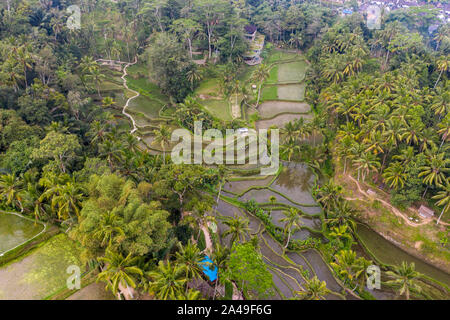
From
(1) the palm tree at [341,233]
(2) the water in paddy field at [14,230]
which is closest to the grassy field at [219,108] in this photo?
(1) the palm tree at [341,233]

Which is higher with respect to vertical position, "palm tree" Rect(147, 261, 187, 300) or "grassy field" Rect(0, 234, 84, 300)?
"palm tree" Rect(147, 261, 187, 300)

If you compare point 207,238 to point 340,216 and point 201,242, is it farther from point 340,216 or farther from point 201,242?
point 340,216

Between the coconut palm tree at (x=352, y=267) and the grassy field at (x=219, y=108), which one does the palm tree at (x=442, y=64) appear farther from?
the coconut palm tree at (x=352, y=267)

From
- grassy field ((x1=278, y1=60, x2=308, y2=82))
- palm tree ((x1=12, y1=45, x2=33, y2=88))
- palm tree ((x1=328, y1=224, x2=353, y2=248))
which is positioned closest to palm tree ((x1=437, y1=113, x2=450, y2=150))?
palm tree ((x1=328, y1=224, x2=353, y2=248))

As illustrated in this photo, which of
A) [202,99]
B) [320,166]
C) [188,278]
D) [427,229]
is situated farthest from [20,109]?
[427,229]

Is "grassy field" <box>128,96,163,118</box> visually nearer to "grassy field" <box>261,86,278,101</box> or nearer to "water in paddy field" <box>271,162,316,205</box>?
"grassy field" <box>261,86,278,101</box>
